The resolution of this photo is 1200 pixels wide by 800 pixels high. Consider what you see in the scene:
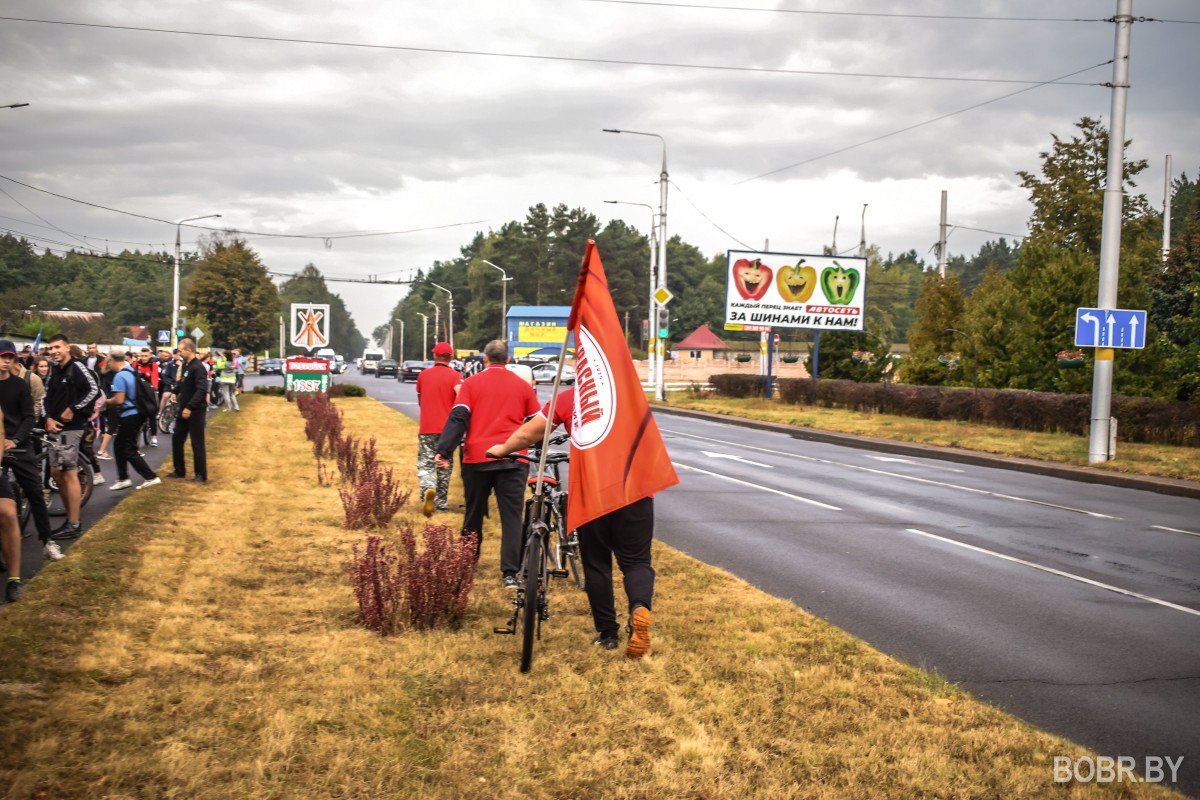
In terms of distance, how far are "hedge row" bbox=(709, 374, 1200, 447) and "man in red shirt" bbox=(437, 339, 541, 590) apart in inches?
707

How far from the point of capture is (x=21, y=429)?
874 centimetres

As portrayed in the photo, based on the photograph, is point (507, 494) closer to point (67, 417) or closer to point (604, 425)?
point (604, 425)

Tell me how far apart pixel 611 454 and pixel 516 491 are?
2.07 metres


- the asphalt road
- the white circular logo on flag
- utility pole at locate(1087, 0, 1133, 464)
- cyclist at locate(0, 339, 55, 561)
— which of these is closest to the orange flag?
the white circular logo on flag

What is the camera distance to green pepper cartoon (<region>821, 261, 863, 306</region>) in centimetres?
4250

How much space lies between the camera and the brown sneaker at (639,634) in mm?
6109

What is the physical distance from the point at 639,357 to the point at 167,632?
10314cm

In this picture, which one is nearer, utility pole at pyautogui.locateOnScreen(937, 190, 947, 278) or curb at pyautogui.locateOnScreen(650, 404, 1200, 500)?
curb at pyautogui.locateOnScreen(650, 404, 1200, 500)

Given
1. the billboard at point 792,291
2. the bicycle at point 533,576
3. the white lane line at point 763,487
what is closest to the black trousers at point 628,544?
the bicycle at point 533,576

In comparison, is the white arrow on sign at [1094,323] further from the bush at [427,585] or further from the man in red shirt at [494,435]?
the bush at [427,585]

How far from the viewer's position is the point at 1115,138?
63.7 ft

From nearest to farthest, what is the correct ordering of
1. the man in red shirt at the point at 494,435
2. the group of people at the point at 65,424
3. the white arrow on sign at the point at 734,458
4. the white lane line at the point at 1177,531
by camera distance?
the man in red shirt at the point at 494,435 → the group of people at the point at 65,424 → the white lane line at the point at 1177,531 → the white arrow on sign at the point at 734,458

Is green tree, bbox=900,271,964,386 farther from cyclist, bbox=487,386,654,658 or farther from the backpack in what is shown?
cyclist, bbox=487,386,654,658

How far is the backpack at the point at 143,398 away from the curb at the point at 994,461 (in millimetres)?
15037
